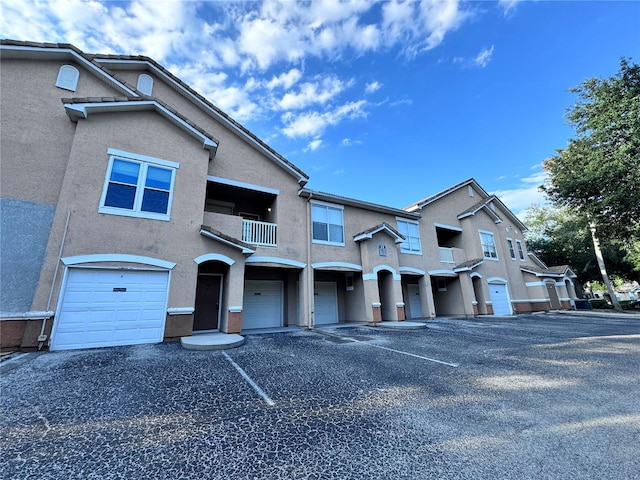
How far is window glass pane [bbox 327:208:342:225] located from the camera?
43.5 ft

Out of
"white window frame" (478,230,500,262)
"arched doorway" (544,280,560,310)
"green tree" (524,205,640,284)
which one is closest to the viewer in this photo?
"white window frame" (478,230,500,262)

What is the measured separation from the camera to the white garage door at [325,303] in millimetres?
13781

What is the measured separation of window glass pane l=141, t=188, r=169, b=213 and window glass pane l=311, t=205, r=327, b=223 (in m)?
6.30

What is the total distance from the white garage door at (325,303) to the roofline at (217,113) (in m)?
5.72

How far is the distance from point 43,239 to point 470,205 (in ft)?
75.8

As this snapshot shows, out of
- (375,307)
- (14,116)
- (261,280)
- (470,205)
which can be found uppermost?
(470,205)

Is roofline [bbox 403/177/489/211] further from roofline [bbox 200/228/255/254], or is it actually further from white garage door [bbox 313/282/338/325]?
roofline [bbox 200/228/255/254]

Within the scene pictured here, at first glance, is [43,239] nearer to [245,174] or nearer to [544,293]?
[245,174]

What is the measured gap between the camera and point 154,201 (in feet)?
27.6

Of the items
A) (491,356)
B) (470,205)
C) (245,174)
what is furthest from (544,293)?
(245,174)

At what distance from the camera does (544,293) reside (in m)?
20.1

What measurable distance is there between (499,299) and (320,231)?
14.1 m

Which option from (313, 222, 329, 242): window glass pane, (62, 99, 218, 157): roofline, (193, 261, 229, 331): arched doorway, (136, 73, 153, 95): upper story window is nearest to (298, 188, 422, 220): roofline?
(313, 222, 329, 242): window glass pane

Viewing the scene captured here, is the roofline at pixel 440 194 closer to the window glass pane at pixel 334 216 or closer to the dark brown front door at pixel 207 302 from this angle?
the window glass pane at pixel 334 216
